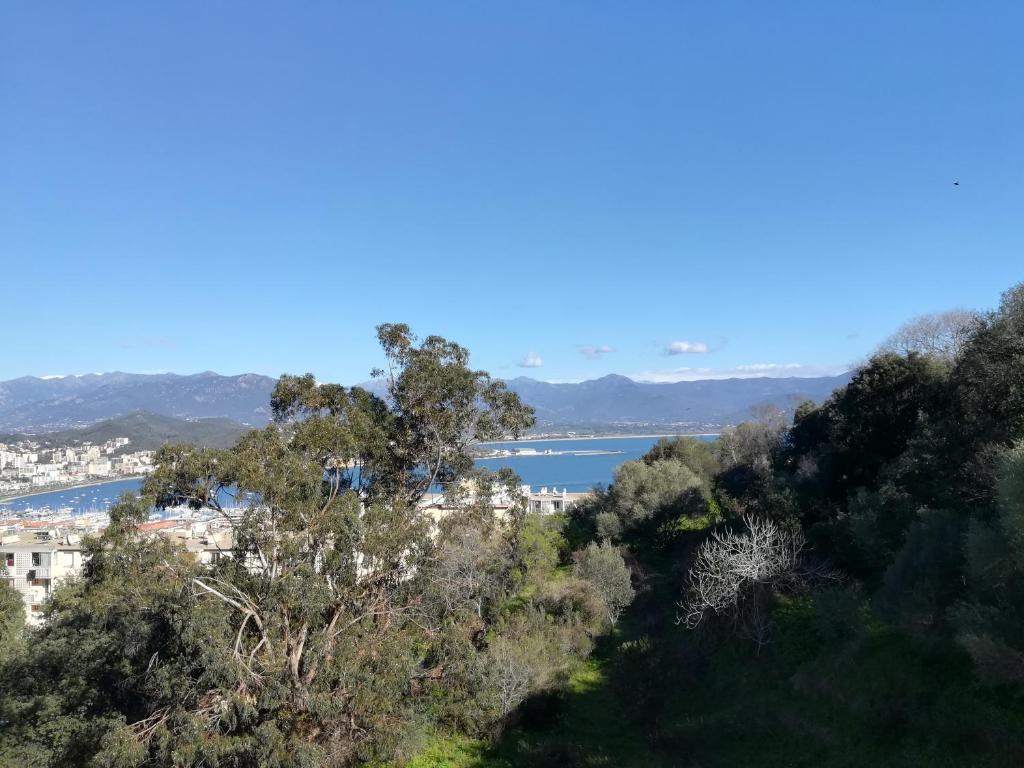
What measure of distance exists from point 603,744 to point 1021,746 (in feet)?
20.8

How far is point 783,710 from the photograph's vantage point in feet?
32.8

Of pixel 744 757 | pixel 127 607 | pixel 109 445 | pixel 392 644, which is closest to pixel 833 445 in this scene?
pixel 744 757

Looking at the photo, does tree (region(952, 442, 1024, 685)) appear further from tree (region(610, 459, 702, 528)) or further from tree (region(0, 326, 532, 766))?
tree (region(610, 459, 702, 528))

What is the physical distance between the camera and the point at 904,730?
8.14 metres

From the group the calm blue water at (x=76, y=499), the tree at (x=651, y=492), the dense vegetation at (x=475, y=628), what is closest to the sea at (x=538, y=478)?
the calm blue water at (x=76, y=499)

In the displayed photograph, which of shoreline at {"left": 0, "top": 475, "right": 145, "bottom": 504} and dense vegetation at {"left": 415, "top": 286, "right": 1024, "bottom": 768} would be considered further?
shoreline at {"left": 0, "top": 475, "right": 145, "bottom": 504}

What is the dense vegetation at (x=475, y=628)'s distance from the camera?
25.6 ft

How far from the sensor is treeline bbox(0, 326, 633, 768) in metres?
7.91

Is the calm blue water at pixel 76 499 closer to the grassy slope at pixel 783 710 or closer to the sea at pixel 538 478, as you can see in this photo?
the sea at pixel 538 478

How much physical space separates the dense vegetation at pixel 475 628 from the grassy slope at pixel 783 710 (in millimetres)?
45

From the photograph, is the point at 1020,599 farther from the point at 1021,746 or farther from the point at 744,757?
the point at 744,757

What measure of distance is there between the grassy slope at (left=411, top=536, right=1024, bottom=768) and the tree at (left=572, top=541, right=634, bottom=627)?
2.19 metres

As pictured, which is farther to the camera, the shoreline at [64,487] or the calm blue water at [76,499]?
the shoreline at [64,487]

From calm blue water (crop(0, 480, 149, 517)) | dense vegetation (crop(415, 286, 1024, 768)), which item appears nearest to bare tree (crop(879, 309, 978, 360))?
dense vegetation (crop(415, 286, 1024, 768))
